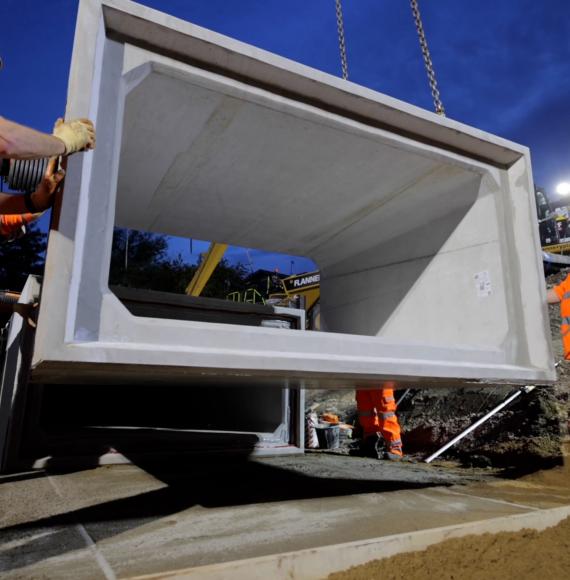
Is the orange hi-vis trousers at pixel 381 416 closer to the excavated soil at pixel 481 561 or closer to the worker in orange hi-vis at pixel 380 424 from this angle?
the worker in orange hi-vis at pixel 380 424

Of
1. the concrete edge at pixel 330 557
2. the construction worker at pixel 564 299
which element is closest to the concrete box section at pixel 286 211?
the concrete edge at pixel 330 557

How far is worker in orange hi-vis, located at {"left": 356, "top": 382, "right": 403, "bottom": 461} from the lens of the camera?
16.5 feet

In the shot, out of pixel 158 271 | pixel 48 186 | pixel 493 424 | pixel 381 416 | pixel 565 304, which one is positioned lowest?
pixel 493 424

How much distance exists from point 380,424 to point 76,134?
4519 millimetres

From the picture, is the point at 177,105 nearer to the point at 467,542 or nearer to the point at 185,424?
the point at 467,542

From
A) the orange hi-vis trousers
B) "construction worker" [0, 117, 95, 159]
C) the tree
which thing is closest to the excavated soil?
"construction worker" [0, 117, 95, 159]

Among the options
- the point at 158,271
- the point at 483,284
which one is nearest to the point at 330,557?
the point at 483,284

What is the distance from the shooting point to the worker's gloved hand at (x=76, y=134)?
157 cm

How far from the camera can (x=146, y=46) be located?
195 centimetres

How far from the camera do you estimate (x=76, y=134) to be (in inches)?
64.0

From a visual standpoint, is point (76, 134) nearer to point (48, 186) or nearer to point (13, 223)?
point (48, 186)

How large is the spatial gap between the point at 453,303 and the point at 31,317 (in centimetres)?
281

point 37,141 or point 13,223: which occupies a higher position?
point 13,223

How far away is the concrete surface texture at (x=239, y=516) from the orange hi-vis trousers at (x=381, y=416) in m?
1.62
